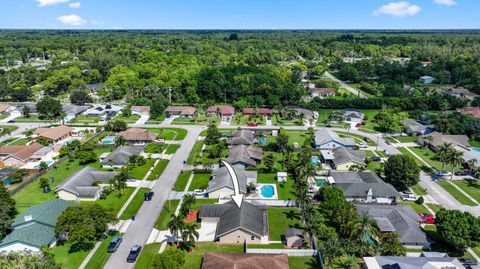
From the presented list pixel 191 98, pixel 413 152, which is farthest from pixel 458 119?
pixel 191 98

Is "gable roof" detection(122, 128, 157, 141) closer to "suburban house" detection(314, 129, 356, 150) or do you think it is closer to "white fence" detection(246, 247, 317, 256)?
"suburban house" detection(314, 129, 356, 150)

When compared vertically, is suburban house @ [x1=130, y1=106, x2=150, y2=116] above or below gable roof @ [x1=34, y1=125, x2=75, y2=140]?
above

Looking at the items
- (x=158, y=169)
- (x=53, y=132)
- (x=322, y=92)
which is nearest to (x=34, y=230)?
(x=158, y=169)

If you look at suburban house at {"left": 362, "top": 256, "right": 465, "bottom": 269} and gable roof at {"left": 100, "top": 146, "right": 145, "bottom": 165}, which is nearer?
suburban house at {"left": 362, "top": 256, "right": 465, "bottom": 269}

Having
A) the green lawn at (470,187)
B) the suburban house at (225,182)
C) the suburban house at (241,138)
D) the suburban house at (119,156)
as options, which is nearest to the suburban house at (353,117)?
the suburban house at (241,138)

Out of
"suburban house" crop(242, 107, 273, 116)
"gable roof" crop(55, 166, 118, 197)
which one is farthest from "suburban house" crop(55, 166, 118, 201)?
"suburban house" crop(242, 107, 273, 116)

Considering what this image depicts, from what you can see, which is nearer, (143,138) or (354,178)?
(354,178)

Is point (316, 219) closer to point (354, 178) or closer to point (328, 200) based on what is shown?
point (328, 200)
